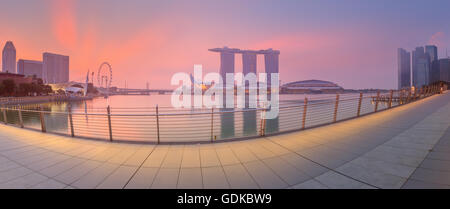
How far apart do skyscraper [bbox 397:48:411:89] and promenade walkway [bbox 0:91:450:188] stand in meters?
157

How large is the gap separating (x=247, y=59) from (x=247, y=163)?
149m

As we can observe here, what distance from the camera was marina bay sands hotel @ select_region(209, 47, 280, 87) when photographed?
134 metres

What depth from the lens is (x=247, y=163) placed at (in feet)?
11.8

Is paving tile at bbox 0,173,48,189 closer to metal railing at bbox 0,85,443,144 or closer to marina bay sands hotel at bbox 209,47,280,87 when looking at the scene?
metal railing at bbox 0,85,443,144

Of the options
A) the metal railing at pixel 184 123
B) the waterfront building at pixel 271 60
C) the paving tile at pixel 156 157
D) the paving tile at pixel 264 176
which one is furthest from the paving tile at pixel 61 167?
the waterfront building at pixel 271 60

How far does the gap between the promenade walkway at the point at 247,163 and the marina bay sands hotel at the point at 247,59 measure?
12777 centimetres

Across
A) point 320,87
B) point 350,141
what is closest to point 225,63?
point 320,87

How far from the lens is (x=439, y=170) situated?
2.83 m

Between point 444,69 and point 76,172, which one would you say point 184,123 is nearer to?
point 76,172

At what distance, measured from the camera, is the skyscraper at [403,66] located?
118213mm

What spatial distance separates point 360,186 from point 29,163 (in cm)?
637

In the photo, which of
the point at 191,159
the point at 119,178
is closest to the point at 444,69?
the point at 191,159
